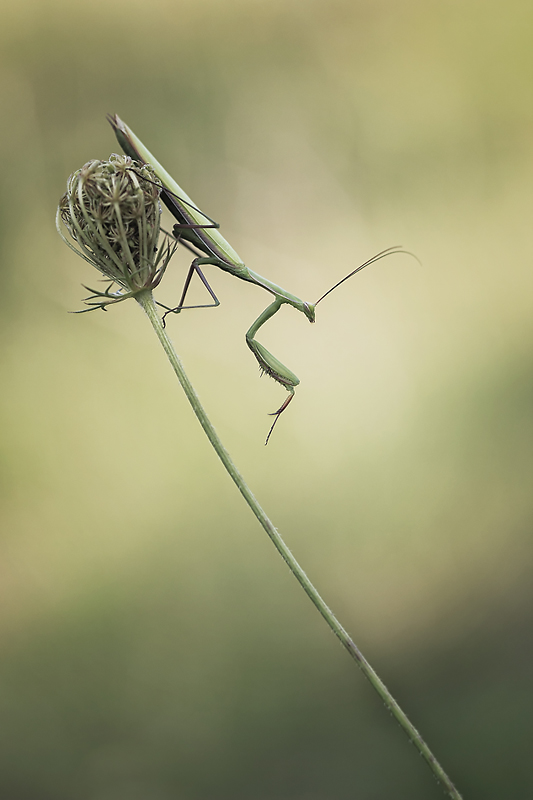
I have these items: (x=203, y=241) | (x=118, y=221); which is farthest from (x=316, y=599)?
(x=203, y=241)

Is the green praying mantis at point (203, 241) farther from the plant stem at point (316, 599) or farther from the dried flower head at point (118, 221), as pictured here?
the plant stem at point (316, 599)

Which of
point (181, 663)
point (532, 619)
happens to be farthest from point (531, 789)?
point (181, 663)

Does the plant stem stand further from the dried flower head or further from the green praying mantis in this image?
the green praying mantis

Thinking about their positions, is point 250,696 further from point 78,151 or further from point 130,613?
point 78,151

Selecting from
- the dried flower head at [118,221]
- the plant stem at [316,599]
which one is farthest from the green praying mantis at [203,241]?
the plant stem at [316,599]

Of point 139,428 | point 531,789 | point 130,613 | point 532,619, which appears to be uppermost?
point 139,428

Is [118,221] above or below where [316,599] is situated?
above

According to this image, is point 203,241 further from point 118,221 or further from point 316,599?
point 316,599

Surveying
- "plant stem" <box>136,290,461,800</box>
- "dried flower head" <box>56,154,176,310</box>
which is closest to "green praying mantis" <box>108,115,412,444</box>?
"dried flower head" <box>56,154,176,310</box>
